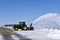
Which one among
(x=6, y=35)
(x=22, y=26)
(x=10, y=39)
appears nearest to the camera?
(x=10, y=39)

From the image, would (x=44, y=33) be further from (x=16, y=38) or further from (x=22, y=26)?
(x=22, y=26)

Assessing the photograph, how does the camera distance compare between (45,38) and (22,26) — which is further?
(22,26)

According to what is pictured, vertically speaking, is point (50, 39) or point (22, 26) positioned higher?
point (22, 26)

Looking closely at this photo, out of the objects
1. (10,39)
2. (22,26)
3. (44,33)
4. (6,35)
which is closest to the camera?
(10,39)

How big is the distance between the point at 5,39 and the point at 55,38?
452 centimetres

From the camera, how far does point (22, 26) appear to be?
28.1 m

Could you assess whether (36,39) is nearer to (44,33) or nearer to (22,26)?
(44,33)

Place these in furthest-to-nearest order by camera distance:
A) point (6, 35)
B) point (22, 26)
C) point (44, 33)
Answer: point (22, 26), point (44, 33), point (6, 35)

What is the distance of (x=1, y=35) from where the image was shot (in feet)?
63.4

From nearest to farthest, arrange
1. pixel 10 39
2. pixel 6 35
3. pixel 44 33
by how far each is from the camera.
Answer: pixel 10 39 < pixel 6 35 < pixel 44 33

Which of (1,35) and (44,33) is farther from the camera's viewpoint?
(44,33)

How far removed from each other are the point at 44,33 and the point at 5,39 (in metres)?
5.07

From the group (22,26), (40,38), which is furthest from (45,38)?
(22,26)

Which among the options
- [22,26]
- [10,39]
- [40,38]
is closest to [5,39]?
[10,39]
